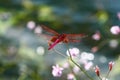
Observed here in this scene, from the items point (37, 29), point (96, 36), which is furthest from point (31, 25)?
point (96, 36)

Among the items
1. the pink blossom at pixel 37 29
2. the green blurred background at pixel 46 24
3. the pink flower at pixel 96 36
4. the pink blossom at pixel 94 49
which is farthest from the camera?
the pink blossom at pixel 37 29

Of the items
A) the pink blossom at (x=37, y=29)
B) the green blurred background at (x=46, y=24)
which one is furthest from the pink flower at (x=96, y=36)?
the pink blossom at (x=37, y=29)

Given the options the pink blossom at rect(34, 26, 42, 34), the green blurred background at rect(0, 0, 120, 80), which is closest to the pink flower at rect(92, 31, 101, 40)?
the green blurred background at rect(0, 0, 120, 80)

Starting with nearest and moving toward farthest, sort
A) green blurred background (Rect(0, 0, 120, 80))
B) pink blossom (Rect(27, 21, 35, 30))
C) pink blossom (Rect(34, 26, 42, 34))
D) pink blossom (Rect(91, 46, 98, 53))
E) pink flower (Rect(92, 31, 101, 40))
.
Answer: green blurred background (Rect(0, 0, 120, 80)), pink blossom (Rect(91, 46, 98, 53)), pink flower (Rect(92, 31, 101, 40)), pink blossom (Rect(34, 26, 42, 34)), pink blossom (Rect(27, 21, 35, 30))

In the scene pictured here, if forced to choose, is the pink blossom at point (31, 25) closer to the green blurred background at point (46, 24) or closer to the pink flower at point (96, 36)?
the green blurred background at point (46, 24)

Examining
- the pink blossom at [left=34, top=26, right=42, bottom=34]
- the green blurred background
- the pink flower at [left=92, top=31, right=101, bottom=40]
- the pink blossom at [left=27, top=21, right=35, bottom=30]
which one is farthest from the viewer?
the pink blossom at [left=27, top=21, right=35, bottom=30]

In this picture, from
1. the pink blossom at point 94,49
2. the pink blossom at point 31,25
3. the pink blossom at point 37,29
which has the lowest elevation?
the pink blossom at point 31,25

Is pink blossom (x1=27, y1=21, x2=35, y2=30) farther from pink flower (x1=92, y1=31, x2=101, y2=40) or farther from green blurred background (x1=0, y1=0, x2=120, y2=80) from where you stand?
pink flower (x1=92, y1=31, x2=101, y2=40)

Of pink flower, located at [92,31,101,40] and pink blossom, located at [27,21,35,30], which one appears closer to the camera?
pink flower, located at [92,31,101,40]
